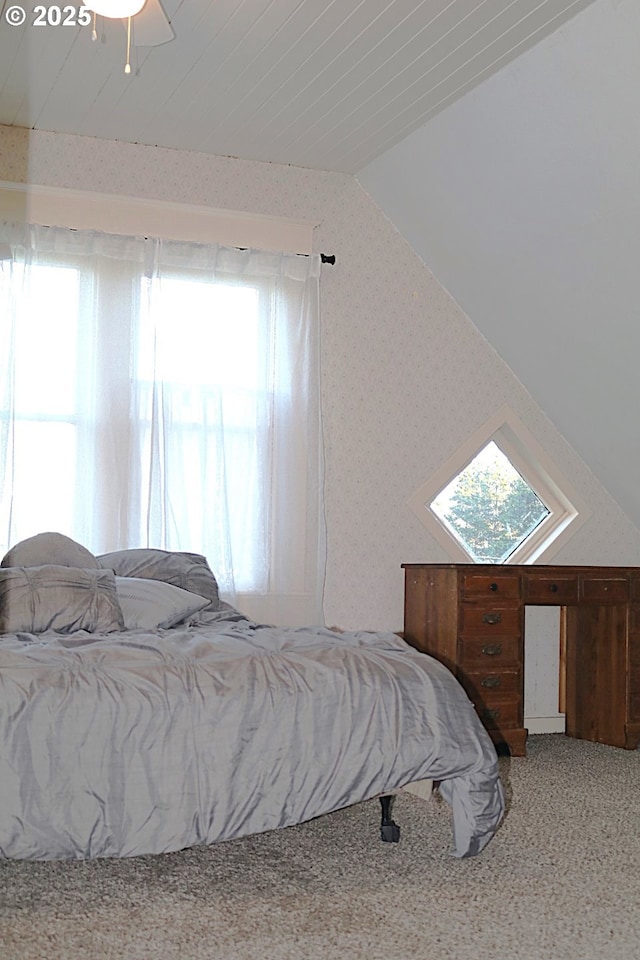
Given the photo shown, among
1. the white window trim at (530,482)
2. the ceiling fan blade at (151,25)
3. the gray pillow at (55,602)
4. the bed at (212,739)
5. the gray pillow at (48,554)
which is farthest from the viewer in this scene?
the white window trim at (530,482)

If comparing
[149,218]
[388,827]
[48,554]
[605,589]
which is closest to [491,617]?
[605,589]

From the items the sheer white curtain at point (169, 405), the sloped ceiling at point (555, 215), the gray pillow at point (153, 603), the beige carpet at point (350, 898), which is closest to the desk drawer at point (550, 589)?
the sloped ceiling at point (555, 215)

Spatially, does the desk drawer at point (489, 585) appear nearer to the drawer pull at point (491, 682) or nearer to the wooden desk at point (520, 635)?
the wooden desk at point (520, 635)

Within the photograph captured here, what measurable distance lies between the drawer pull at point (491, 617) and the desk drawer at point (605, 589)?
1.56 feet

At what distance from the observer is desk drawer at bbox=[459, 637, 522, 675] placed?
14.5 feet

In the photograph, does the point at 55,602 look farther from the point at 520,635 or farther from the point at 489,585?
the point at 520,635

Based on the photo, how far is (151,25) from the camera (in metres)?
2.96

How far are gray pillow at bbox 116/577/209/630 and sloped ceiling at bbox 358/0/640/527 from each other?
2.08 metres

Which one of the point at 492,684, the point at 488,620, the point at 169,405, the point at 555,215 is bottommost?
the point at 492,684

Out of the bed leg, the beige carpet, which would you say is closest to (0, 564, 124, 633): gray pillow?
the beige carpet

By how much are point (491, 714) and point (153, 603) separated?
1675mm

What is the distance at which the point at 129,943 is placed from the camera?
2250 mm

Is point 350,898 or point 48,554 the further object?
point 48,554

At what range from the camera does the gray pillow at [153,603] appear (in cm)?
354
